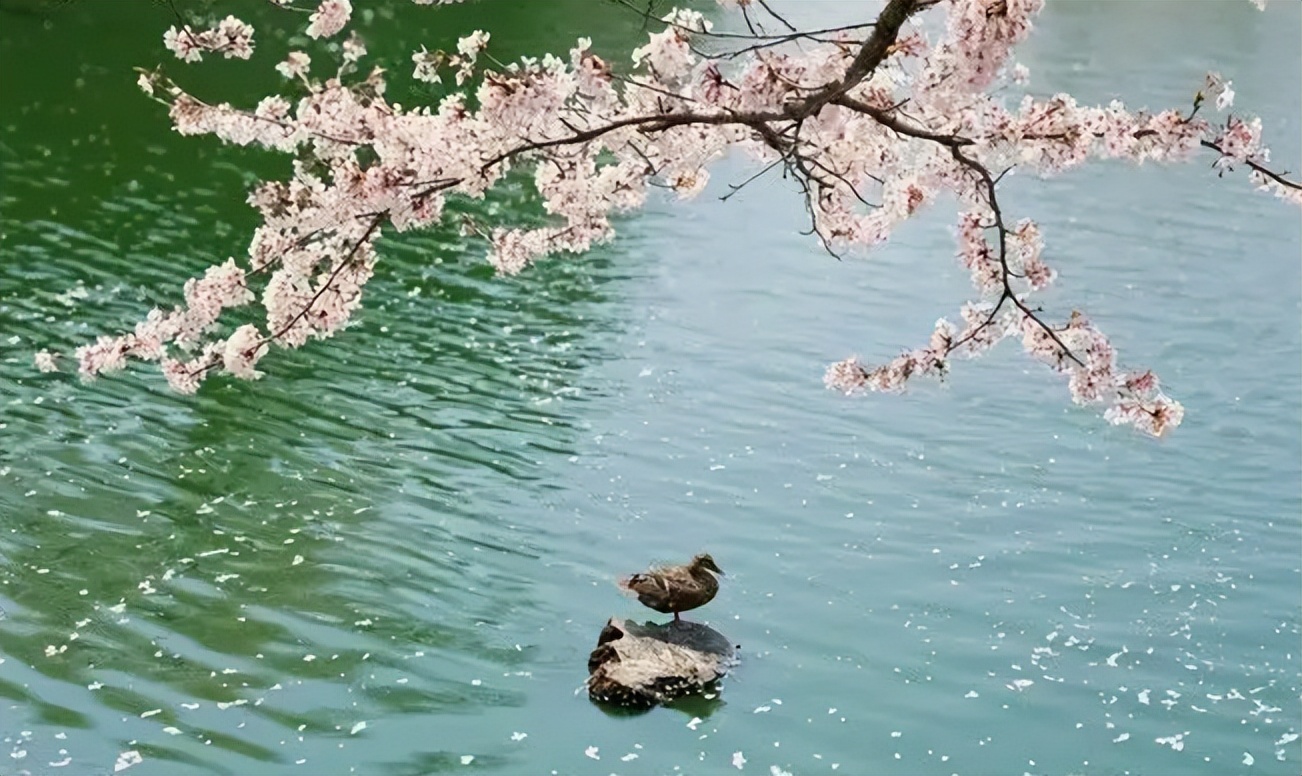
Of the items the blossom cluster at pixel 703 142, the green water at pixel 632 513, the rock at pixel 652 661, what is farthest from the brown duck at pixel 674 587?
the blossom cluster at pixel 703 142

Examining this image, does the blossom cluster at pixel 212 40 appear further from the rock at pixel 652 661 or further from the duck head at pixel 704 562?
the duck head at pixel 704 562

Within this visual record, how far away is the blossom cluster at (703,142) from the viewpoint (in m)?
5.30

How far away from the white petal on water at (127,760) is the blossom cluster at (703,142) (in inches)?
80.2

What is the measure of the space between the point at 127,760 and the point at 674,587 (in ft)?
11.3

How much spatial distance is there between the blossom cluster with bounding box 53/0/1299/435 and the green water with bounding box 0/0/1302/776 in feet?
7.18

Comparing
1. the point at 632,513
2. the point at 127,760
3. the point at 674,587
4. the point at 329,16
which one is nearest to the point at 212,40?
the point at 329,16

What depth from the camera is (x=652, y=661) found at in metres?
8.41

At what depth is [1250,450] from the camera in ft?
41.7

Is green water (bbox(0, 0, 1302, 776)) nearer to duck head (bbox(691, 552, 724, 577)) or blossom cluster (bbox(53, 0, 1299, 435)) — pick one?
duck head (bbox(691, 552, 724, 577))

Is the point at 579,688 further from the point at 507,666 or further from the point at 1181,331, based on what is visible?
the point at 1181,331

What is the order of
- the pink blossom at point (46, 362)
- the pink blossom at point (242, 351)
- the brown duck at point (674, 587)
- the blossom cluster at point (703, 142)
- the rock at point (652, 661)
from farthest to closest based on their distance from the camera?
1. the pink blossom at point (46, 362)
2. the brown duck at point (674, 587)
3. the rock at point (652, 661)
4. the pink blossom at point (242, 351)
5. the blossom cluster at point (703, 142)

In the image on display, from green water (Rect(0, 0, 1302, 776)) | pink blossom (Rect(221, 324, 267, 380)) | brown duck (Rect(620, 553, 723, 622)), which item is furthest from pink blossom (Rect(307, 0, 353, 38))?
brown duck (Rect(620, 553, 723, 622))

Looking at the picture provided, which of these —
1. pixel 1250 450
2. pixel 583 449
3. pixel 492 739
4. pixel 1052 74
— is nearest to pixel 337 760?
pixel 492 739

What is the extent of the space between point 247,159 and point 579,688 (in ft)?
46.8
